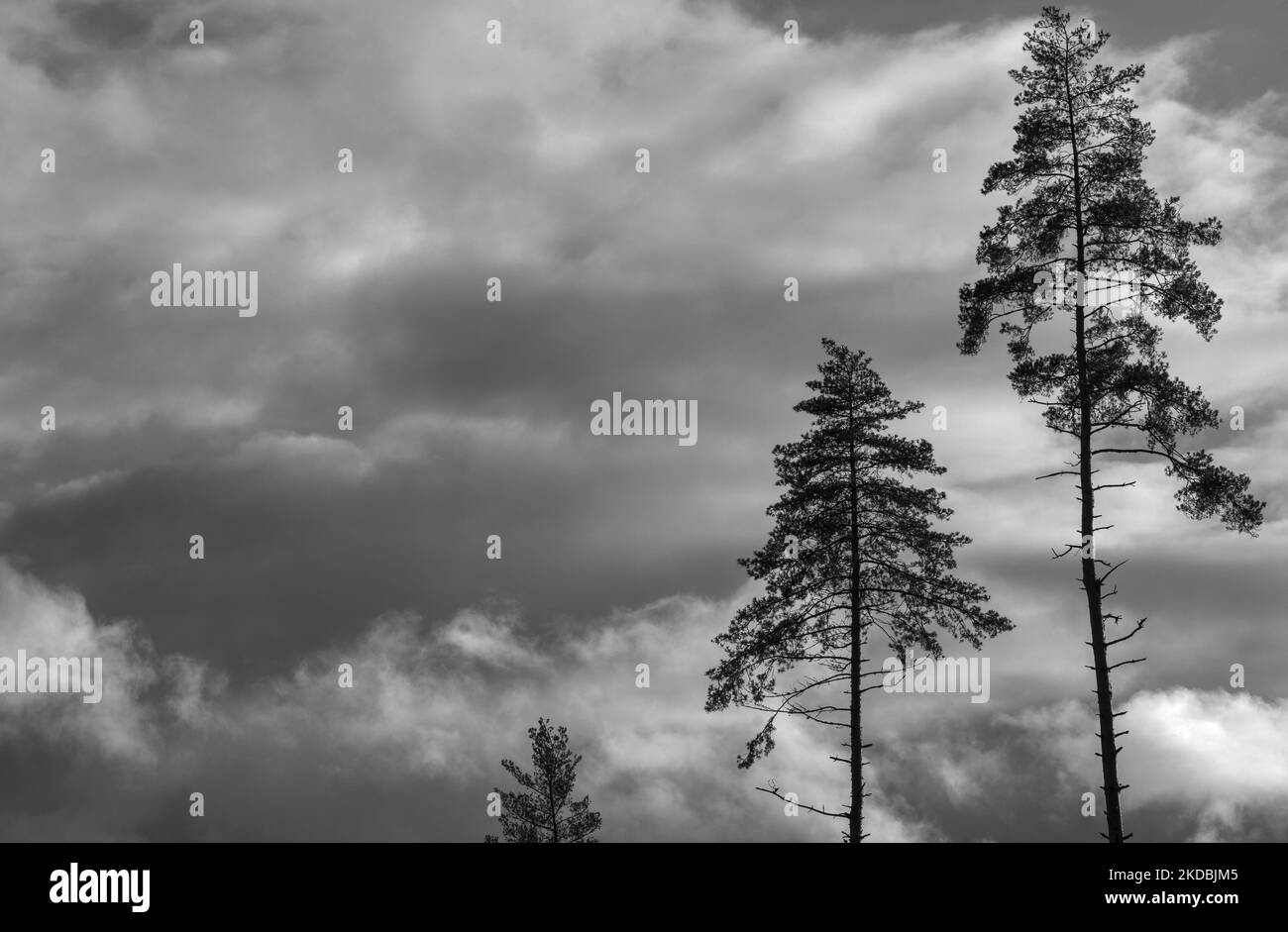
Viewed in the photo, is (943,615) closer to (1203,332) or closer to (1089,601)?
(1089,601)

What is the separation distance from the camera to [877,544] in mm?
22219

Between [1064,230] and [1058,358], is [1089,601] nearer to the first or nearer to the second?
[1058,358]

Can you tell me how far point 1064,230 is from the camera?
63.4 feet

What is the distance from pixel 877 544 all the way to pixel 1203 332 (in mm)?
7219
